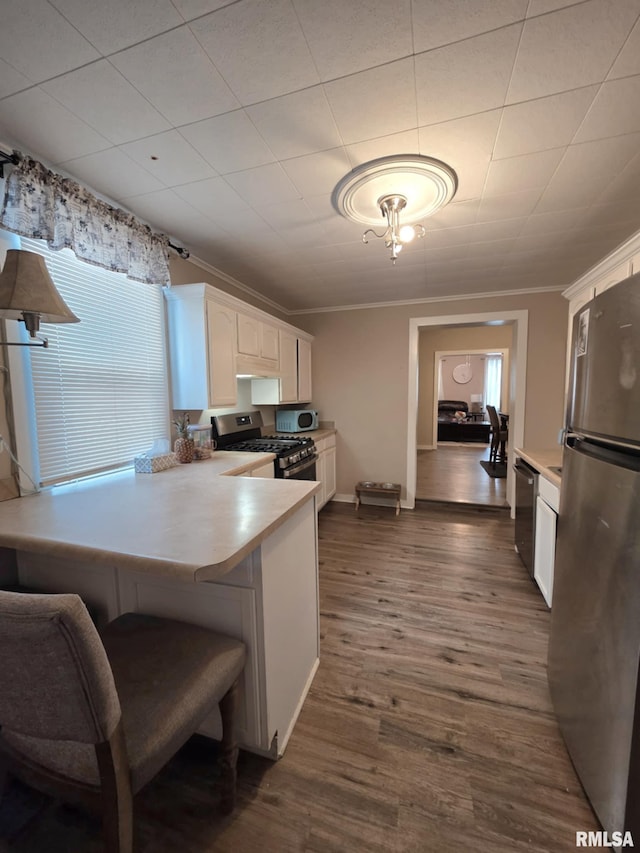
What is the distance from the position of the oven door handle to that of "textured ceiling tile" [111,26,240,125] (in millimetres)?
2102

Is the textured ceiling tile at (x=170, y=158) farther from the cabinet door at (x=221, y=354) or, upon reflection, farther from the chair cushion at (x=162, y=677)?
the chair cushion at (x=162, y=677)

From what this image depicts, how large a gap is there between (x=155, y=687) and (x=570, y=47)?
2260 mm

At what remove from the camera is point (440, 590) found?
2.39 metres

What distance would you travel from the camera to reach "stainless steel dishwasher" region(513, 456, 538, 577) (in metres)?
2.34

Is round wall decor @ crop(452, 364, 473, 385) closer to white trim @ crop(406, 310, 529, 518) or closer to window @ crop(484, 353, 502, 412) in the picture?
window @ crop(484, 353, 502, 412)

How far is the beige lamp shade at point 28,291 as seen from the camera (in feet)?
4.07

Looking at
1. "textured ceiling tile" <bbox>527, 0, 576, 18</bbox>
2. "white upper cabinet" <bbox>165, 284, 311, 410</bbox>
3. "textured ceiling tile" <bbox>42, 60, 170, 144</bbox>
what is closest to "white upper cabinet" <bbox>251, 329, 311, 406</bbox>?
"white upper cabinet" <bbox>165, 284, 311, 410</bbox>

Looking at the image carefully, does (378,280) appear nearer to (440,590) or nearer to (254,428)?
(254,428)

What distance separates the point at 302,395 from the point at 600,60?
3.27 metres

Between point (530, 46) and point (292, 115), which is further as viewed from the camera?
point (292, 115)

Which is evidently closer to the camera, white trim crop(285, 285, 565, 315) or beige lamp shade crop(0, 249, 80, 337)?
beige lamp shade crop(0, 249, 80, 337)

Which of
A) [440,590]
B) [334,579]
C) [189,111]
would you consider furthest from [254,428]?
[189,111]

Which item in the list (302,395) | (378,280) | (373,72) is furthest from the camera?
(302,395)

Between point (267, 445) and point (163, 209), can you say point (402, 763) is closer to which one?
point (267, 445)
